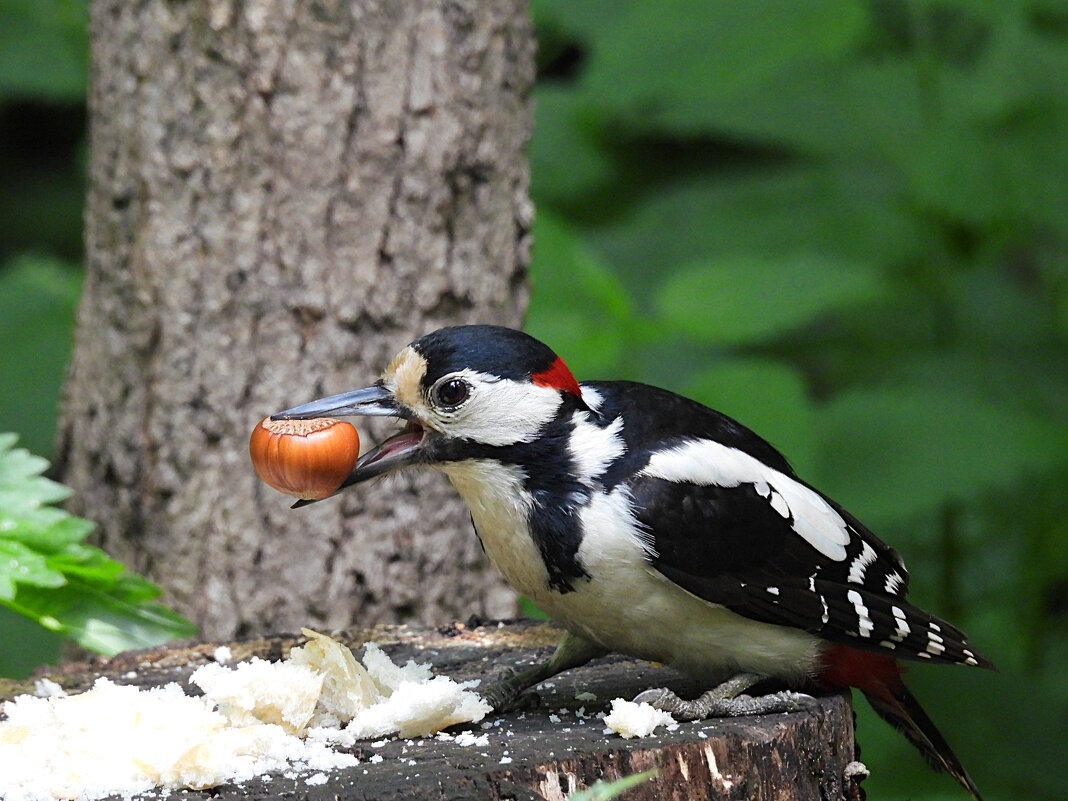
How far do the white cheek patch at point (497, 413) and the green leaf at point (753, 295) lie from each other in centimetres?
169

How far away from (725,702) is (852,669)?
359mm

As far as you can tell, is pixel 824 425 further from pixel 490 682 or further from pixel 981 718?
pixel 490 682

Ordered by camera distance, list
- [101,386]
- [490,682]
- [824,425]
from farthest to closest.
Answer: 1. [824,425]
2. [101,386]
3. [490,682]

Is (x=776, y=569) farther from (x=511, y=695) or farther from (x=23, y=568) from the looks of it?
(x=23, y=568)

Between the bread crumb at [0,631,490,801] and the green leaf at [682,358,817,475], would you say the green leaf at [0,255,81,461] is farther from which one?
the green leaf at [682,358,817,475]

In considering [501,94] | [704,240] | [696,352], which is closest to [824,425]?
[696,352]

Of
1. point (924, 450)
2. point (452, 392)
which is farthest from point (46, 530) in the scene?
point (924, 450)

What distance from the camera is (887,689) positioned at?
2621 millimetres

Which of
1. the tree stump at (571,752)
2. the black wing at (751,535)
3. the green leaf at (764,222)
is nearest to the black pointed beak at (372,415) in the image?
the black wing at (751,535)

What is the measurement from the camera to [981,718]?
4238 millimetres

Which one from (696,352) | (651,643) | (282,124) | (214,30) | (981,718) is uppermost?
(214,30)

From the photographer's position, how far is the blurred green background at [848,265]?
13.4 feet

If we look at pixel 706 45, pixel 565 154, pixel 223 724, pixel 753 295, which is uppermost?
pixel 706 45

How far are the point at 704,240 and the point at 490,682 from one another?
9.57 feet
